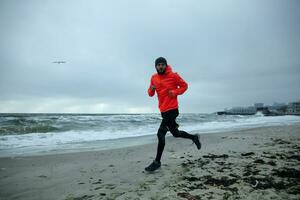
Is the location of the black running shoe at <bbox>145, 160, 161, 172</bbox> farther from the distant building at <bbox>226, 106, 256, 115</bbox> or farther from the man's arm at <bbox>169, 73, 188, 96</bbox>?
the distant building at <bbox>226, 106, 256, 115</bbox>

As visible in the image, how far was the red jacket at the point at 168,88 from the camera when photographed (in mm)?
3895

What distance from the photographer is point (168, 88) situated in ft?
12.9

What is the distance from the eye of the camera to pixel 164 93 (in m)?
3.92

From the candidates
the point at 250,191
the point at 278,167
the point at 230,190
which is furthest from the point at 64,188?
the point at 278,167

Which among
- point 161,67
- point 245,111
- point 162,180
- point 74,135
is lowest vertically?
point 74,135

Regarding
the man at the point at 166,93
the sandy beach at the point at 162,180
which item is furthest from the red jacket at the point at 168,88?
the sandy beach at the point at 162,180

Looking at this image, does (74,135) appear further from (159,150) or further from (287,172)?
(287,172)

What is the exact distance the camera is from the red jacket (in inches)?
153

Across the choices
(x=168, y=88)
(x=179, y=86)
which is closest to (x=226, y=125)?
(x=179, y=86)

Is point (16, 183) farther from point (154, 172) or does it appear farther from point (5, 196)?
point (154, 172)

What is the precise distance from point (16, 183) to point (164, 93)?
9.05ft

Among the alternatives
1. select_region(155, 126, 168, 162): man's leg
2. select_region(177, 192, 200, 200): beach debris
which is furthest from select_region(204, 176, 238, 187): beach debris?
select_region(155, 126, 168, 162): man's leg

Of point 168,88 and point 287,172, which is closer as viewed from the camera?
point 287,172

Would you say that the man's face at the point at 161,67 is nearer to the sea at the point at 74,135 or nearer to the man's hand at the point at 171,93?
the man's hand at the point at 171,93
